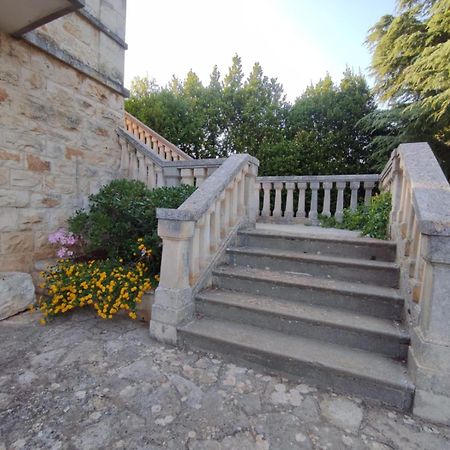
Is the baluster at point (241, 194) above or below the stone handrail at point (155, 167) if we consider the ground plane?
below

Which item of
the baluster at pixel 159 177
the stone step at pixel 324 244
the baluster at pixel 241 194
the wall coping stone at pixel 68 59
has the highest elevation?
the wall coping stone at pixel 68 59

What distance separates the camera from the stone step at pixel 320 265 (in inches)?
100

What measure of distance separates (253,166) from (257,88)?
24.0 feet

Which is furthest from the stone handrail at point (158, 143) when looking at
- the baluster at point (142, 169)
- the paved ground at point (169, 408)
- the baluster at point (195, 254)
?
the paved ground at point (169, 408)

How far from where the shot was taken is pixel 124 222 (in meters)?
3.38

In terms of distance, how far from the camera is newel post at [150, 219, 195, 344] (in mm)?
2434

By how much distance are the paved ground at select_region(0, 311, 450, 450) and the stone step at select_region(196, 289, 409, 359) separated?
1.37 ft

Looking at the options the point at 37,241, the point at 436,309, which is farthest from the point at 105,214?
the point at 436,309

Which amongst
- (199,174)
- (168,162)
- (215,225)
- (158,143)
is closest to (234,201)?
(215,225)

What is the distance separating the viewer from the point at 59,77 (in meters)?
3.55

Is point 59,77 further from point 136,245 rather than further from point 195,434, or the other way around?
point 195,434

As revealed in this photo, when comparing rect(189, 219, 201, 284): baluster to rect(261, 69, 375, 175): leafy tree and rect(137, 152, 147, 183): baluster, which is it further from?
rect(261, 69, 375, 175): leafy tree

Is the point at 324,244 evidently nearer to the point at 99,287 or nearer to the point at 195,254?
the point at 195,254

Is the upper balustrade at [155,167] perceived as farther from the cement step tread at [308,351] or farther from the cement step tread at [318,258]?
the cement step tread at [308,351]
